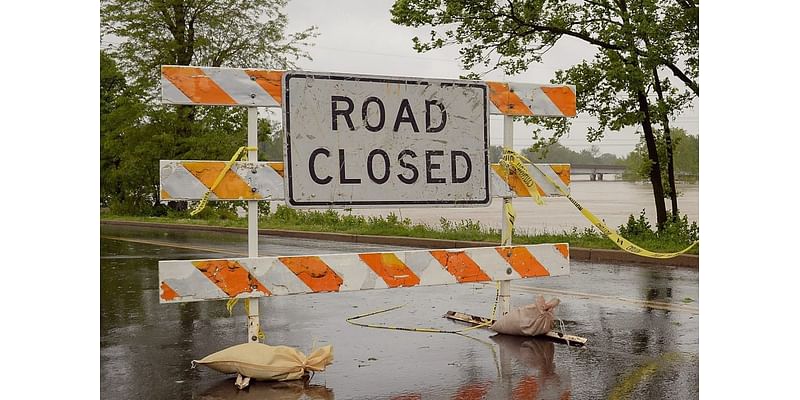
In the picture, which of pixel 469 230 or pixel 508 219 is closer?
pixel 508 219

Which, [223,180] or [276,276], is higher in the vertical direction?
[223,180]

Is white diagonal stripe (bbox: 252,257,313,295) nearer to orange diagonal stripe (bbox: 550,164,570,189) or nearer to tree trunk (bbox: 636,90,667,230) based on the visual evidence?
orange diagonal stripe (bbox: 550,164,570,189)

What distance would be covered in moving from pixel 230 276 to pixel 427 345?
64.4 inches

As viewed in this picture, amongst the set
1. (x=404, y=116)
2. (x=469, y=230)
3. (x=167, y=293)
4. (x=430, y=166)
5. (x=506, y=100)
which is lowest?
(x=469, y=230)

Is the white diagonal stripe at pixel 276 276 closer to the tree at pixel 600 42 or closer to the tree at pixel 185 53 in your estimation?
the tree at pixel 600 42

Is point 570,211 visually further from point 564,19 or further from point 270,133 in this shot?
point 564,19

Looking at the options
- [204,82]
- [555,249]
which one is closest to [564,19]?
[555,249]

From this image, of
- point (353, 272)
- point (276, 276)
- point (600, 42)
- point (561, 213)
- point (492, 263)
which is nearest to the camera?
point (276, 276)

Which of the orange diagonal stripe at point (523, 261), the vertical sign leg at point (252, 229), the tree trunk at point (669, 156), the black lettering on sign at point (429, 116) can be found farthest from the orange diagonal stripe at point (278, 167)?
the tree trunk at point (669, 156)

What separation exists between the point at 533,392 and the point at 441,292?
15.4ft

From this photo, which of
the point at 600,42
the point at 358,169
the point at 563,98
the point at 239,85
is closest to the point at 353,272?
the point at 358,169

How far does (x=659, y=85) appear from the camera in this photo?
17.3 m

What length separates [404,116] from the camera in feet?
22.3

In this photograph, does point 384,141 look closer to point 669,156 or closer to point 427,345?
point 427,345
